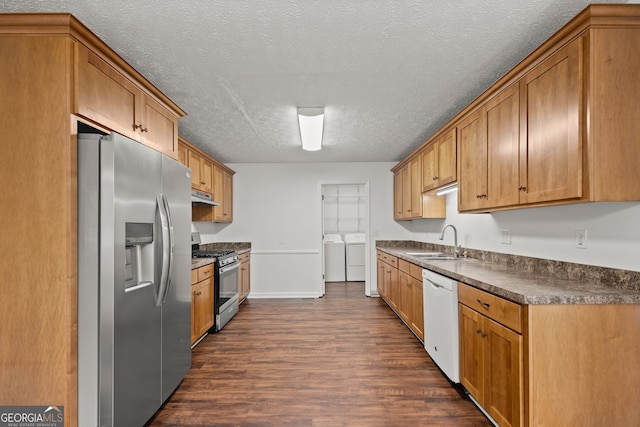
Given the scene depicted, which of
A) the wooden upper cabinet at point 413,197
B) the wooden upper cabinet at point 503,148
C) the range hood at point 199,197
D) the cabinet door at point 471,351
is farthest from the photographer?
the wooden upper cabinet at point 413,197

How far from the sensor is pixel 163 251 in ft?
7.34

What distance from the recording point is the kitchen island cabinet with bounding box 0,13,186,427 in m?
1.72

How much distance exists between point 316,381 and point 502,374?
1.43 meters

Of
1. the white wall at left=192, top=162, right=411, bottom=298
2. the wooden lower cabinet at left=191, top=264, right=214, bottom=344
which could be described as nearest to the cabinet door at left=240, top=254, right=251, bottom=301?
the white wall at left=192, top=162, right=411, bottom=298

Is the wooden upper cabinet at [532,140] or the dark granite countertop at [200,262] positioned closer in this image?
the wooden upper cabinet at [532,140]

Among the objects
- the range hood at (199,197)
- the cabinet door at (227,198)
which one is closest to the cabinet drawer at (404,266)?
the range hood at (199,197)

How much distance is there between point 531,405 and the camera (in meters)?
1.73

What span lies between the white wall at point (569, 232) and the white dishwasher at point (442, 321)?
0.70 meters

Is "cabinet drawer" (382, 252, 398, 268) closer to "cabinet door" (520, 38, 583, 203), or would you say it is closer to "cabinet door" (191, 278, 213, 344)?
"cabinet door" (191, 278, 213, 344)

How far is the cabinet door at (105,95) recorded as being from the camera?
1.80 meters

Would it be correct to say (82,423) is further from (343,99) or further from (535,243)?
(535,243)

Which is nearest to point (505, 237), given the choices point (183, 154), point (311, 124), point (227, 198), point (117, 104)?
point (311, 124)

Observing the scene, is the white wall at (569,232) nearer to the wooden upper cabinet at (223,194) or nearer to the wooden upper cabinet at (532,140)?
the wooden upper cabinet at (532,140)

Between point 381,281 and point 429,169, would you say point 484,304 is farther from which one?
point 381,281
